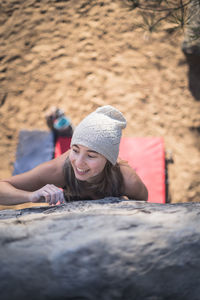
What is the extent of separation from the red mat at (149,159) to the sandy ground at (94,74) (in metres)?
0.23

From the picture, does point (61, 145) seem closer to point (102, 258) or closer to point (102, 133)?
point (102, 133)

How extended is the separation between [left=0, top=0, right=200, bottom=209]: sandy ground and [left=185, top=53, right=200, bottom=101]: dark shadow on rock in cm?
5

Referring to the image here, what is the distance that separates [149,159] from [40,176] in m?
1.32

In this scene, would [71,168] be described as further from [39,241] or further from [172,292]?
[172,292]

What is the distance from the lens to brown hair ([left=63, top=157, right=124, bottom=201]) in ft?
4.90

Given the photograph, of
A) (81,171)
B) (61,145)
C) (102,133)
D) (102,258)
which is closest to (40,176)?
(81,171)

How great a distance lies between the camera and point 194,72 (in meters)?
3.27

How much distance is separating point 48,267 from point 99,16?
11.2 feet

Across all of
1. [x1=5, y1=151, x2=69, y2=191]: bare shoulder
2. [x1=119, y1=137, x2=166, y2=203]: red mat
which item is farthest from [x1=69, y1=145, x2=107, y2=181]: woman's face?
[x1=119, y1=137, x2=166, y2=203]: red mat

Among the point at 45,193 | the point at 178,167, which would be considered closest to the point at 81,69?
the point at 178,167

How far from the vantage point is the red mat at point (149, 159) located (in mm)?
2490

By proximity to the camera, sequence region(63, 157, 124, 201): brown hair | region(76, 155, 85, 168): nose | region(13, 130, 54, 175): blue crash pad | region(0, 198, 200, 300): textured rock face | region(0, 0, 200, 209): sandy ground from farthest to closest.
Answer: region(0, 0, 200, 209): sandy ground
region(13, 130, 54, 175): blue crash pad
region(63, 157, 124, 201): brown hair
region(76, 155, 85, 168): nose
region(0, 198, 200, 300): textured rock face

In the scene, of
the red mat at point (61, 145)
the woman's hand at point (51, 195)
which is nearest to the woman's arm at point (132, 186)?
the woman's hand at point (51, 195)

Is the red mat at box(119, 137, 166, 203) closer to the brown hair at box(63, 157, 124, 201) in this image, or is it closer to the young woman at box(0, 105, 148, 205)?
the young woman at box(0, 105, 148, 205)
